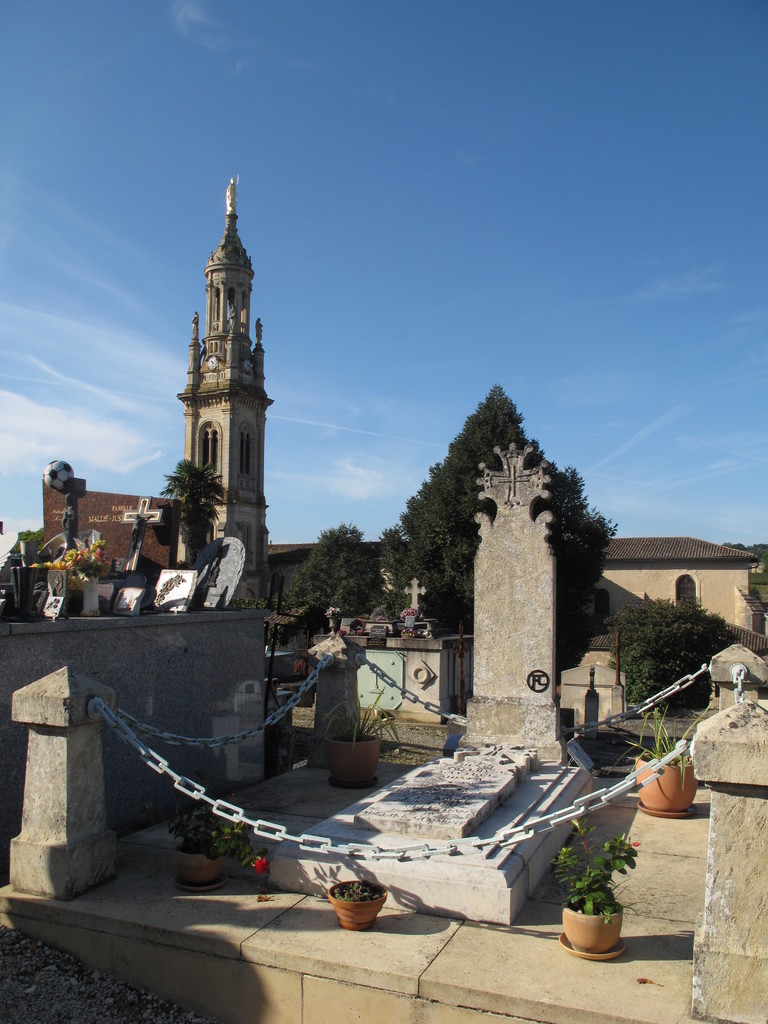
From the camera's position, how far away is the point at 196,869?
4.64 meters

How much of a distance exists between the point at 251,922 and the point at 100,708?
151 cm

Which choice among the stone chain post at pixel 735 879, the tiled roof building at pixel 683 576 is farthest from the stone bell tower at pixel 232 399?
the stone chain post at pixel 735 879

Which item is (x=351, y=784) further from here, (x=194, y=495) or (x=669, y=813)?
(x=194, y=495)

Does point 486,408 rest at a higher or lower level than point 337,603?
higher

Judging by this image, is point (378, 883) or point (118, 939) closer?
point (118, 939)

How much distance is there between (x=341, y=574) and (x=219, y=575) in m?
41.8

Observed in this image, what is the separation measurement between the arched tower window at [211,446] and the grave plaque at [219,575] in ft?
172

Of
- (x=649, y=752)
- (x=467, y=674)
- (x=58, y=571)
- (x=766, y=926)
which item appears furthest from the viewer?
(x=467, y=674)

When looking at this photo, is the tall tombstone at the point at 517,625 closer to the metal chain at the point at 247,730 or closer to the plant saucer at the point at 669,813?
the plant saucer at the point at 669,813

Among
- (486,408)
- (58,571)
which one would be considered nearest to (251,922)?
(58,571)

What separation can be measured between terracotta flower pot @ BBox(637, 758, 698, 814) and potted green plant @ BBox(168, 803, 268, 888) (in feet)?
11.6

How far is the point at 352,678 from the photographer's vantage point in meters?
8.23

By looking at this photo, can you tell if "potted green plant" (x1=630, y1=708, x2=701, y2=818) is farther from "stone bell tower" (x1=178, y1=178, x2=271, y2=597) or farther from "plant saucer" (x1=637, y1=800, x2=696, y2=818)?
"stone bell tower" (x1=178, y1=178, x2=271, y2=597)

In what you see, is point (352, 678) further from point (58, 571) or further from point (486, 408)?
point (486, 408)
